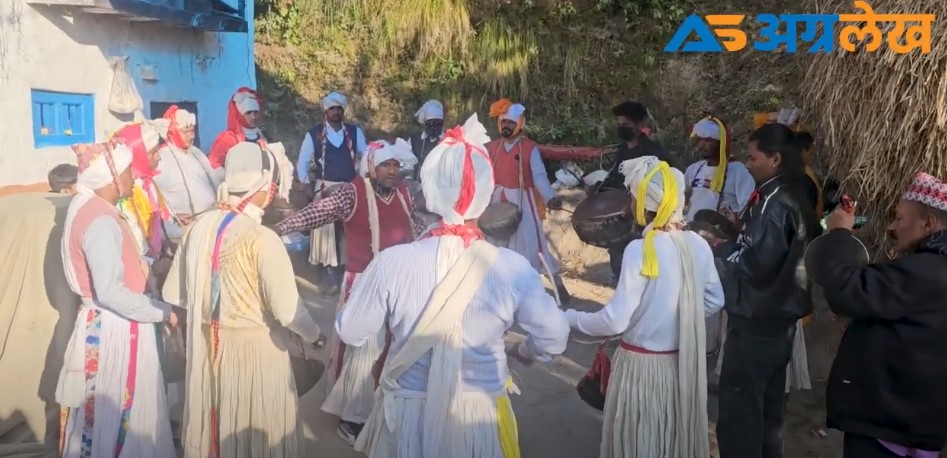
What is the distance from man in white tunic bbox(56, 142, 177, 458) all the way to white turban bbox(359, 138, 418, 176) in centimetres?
133

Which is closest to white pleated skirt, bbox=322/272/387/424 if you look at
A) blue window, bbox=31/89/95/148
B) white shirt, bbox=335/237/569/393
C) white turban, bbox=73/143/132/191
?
white turban, bbox=73/143/132/191

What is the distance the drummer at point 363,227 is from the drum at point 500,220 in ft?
3.79

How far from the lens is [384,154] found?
4.48 meters

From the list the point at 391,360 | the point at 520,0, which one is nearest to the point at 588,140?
the point at 520,0

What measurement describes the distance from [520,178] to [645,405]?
3.53 m

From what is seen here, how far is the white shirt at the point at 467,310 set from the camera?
273 cm

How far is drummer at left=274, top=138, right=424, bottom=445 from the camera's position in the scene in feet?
14.7

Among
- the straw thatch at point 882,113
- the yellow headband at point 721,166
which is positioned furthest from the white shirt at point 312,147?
the straw thatch at point 882,113

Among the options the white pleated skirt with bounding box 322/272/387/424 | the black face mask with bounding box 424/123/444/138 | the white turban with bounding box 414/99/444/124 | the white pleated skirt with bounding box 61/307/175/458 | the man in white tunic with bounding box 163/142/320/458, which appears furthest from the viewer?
the black face mask with bounding box 424/123/444/138

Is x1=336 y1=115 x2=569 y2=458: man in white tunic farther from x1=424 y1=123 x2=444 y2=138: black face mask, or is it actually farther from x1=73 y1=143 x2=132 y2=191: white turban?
x1=424 y1=123 x2=444 y2=138: black face mask

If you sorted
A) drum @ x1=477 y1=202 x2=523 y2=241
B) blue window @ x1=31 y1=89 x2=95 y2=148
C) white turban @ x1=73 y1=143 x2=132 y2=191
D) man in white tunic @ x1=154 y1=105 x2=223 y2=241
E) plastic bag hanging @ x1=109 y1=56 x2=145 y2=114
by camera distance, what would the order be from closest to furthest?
white turban @ x1=73 y1=143 x2=132 y2=191, blue window @ x1=31 y1=89 x2=95 y2=148, man in white tunic @ x1=154 y1=105 x2=223 y2=241, drum @ x1=477 y1=202 x2=523 y2=241, plastic bag hanging @ x1=109 y1=56 x2=145 y2=114

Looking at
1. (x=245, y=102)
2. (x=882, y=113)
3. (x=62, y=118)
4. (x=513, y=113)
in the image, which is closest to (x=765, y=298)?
(x=882, y=113)

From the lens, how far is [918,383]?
2916mm

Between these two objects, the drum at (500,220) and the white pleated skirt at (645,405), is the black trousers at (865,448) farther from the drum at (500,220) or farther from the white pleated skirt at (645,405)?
the drum at (500,220)
